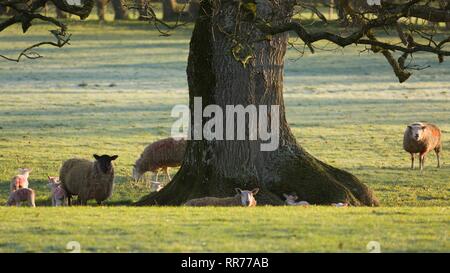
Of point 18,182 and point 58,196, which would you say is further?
point 18,182

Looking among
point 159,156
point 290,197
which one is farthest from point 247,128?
point 159,156

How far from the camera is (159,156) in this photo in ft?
73.7

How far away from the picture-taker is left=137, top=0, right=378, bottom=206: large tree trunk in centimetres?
1750

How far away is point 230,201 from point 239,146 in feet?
3.76

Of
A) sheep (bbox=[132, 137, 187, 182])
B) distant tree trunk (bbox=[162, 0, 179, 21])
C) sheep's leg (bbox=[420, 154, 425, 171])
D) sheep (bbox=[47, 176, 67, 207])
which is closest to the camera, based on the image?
sheep (bbox=[47, 176, 67, 207])

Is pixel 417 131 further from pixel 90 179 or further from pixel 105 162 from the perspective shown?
pixel 90 179

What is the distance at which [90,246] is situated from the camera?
11719mm

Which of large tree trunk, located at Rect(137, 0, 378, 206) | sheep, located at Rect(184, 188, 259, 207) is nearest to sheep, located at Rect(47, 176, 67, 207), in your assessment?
large tree trunk, located at Rect(137, 0, 378, 206)

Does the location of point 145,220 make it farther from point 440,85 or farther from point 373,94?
point 440,85

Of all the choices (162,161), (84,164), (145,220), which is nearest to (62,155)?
(162,161)

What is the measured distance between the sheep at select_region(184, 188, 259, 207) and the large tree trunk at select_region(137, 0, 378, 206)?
2.24ft

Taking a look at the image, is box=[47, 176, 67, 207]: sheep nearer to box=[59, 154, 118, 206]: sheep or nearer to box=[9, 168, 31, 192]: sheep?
box=[59, 154, 118, 206]: sheep

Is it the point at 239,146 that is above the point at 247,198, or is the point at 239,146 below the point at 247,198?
above

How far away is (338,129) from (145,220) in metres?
16.9
